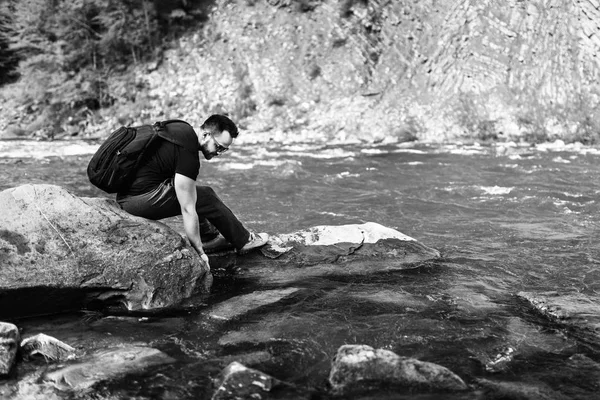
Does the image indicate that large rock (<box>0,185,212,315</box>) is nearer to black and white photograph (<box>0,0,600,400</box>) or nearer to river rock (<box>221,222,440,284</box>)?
black and white photograph (<box>0,0,600,400</box>)

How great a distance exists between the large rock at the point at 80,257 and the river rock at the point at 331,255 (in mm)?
1024

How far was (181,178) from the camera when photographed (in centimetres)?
544

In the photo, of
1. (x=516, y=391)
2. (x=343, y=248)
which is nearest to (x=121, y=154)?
(x=343, y=248)

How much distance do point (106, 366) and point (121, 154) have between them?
7.52 ft

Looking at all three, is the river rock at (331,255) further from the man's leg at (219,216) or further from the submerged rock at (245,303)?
the submerged rock at (245,303)

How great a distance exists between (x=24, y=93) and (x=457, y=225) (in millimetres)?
33656

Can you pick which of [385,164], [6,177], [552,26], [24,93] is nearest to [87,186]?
[6,177]

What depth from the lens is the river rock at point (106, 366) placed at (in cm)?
383

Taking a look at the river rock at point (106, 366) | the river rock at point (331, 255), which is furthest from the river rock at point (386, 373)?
the river rock at point (331, 255)

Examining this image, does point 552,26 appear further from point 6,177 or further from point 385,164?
point 6,177

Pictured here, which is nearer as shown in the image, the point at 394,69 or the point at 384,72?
the point at 394,69

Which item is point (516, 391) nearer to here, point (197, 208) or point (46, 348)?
point (46, 348)

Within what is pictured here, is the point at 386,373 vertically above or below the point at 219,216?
below

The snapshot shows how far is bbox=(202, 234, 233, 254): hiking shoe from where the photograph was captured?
6664 millimetres
